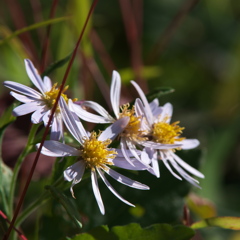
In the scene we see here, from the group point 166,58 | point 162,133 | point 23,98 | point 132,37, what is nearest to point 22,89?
point 23,98

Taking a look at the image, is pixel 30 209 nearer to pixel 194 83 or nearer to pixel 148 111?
pixel 148 111

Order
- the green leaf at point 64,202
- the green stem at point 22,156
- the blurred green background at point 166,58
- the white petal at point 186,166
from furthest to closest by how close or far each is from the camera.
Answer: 1. the blurred green background at point 166,58
2. the white petal at point 186,166
3. the green stem at point 22,156
4. the green leaf at point 64,202

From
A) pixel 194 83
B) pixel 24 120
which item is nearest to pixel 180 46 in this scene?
pixel 194 83

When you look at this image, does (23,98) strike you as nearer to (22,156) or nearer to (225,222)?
(22,156)

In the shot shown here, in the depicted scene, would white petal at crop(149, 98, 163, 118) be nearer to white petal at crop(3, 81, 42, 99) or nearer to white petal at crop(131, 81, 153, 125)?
white petal at crop(131, 81, 153, 125)

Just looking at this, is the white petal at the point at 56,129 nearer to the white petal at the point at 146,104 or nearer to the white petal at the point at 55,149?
the white petal at the point at 55,149

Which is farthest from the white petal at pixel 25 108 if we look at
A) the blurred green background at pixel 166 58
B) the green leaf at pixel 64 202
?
the blurred green background at pixel 166 58

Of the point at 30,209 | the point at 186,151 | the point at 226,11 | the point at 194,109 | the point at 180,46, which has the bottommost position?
the point at 30,209
